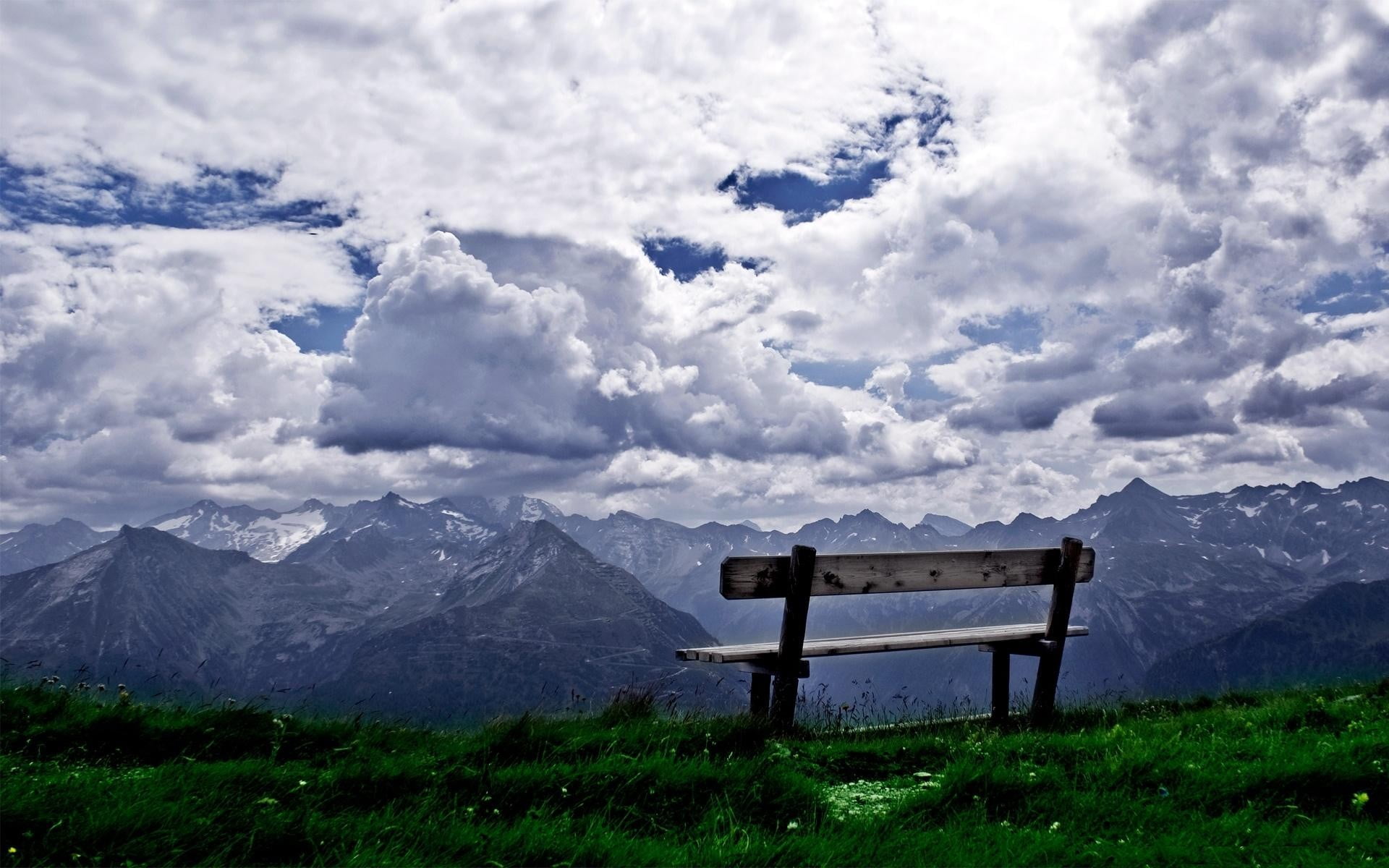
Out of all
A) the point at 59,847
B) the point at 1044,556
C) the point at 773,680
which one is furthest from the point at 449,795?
the point at 1044,556

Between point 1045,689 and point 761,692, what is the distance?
144 inches

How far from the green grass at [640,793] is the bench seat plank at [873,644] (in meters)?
1.62

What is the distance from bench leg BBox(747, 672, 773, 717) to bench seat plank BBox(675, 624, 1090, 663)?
23 cm

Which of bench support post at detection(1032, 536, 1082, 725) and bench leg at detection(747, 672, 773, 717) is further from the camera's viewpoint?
bench support post at detection(1032, 536, 1082, 725)

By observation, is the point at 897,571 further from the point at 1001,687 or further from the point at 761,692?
the point at 1001,687

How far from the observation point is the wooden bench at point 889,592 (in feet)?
31.2

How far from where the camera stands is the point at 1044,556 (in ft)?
38.0

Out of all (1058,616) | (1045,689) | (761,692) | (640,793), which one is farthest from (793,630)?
(1058,616)

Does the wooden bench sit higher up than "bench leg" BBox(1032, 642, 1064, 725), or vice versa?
the wooden bench

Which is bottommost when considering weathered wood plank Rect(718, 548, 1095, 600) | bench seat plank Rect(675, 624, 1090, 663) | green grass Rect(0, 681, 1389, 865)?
green grass Rect(0, 681, 1389, 865)

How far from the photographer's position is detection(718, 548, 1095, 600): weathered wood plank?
9406 mm

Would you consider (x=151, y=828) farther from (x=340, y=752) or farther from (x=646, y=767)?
(x=646, y=767)

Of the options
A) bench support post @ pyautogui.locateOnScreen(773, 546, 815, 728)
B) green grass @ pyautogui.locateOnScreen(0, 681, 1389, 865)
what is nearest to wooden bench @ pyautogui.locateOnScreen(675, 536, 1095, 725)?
bench support post @ pyautogui.locateOnScreen(773, 546, 815, 728)

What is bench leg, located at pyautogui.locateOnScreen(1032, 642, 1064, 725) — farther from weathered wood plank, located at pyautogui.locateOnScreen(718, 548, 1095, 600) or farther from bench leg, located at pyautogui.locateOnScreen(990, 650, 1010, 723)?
weathered wood plank, located at pyautogui.locateOnScreen(718, 548, 1095, 600)
